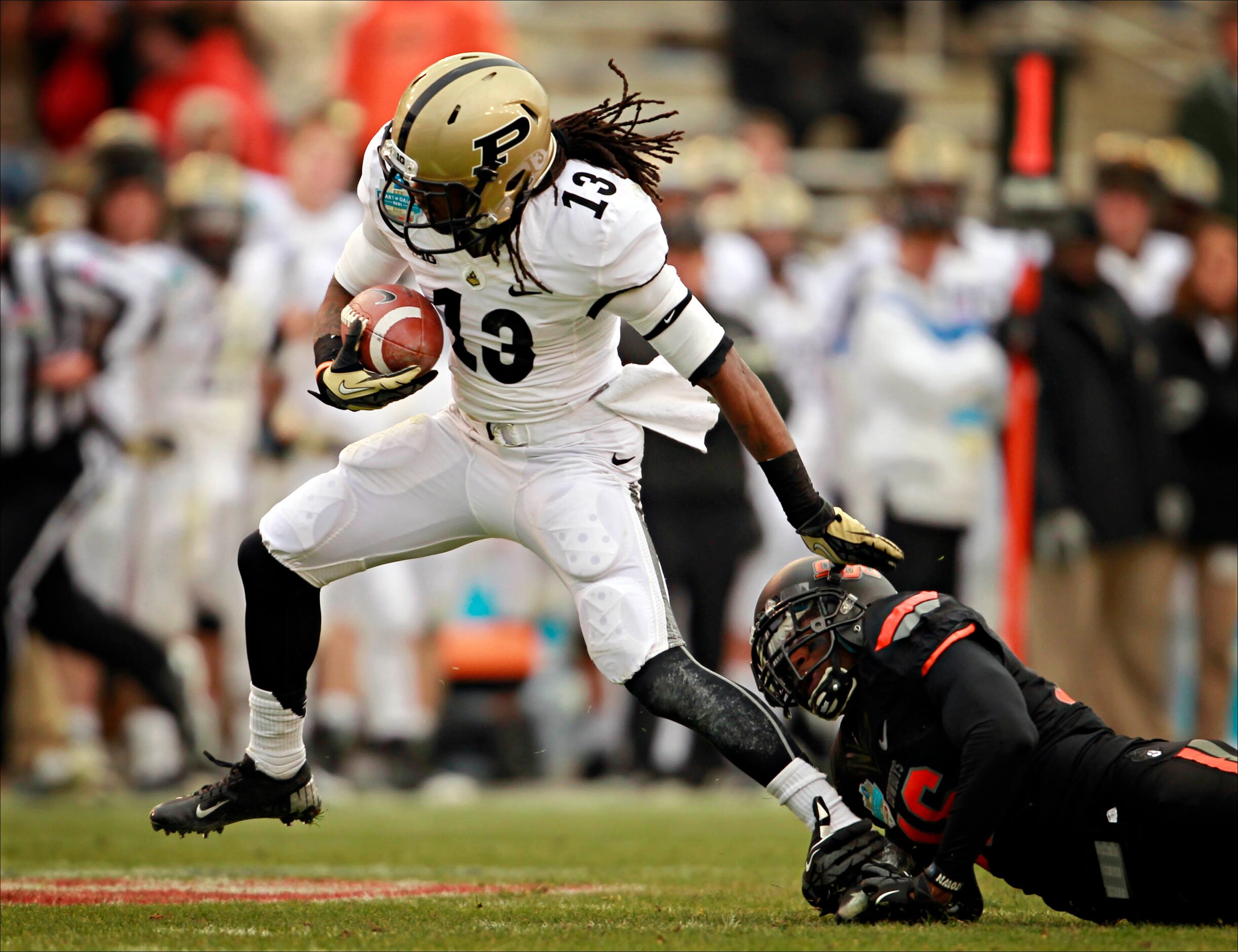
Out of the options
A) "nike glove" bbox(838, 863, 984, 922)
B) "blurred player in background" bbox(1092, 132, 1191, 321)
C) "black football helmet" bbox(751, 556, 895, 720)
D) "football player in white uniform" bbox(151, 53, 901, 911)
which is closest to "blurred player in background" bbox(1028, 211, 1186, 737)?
"blurred player in background" bbox(1092, 132, 1191, 321)

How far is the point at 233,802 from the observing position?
4965 mm

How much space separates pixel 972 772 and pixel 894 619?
1.38ft

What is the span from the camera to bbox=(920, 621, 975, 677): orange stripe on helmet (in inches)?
165

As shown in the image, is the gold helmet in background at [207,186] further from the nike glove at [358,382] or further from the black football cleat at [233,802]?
the nike glove at [358,382]

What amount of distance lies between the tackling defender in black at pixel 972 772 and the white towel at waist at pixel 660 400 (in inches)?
24.8

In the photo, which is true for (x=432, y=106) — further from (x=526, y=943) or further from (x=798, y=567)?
(x=526, y=943)

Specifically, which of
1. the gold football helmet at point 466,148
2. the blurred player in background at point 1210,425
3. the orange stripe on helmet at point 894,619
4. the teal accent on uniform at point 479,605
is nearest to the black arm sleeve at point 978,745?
the orange stripe on helmet at point 894,619

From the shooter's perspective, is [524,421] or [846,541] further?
[524,421]

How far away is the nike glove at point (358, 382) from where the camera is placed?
4.45 m

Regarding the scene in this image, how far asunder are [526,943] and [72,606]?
14.7 ft

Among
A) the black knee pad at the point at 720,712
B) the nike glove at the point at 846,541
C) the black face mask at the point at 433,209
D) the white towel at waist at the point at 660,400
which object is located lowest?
the black knee pad at the point at 720,712

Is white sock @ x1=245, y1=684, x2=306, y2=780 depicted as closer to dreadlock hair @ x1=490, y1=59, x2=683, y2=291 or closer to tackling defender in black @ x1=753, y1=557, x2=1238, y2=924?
tackling defender in black @ x1=753, y1=557, x2=1238, y2=924

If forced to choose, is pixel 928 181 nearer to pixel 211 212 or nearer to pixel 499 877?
pixel 211 212

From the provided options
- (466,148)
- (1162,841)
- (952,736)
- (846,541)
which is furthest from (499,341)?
(1162,841)
